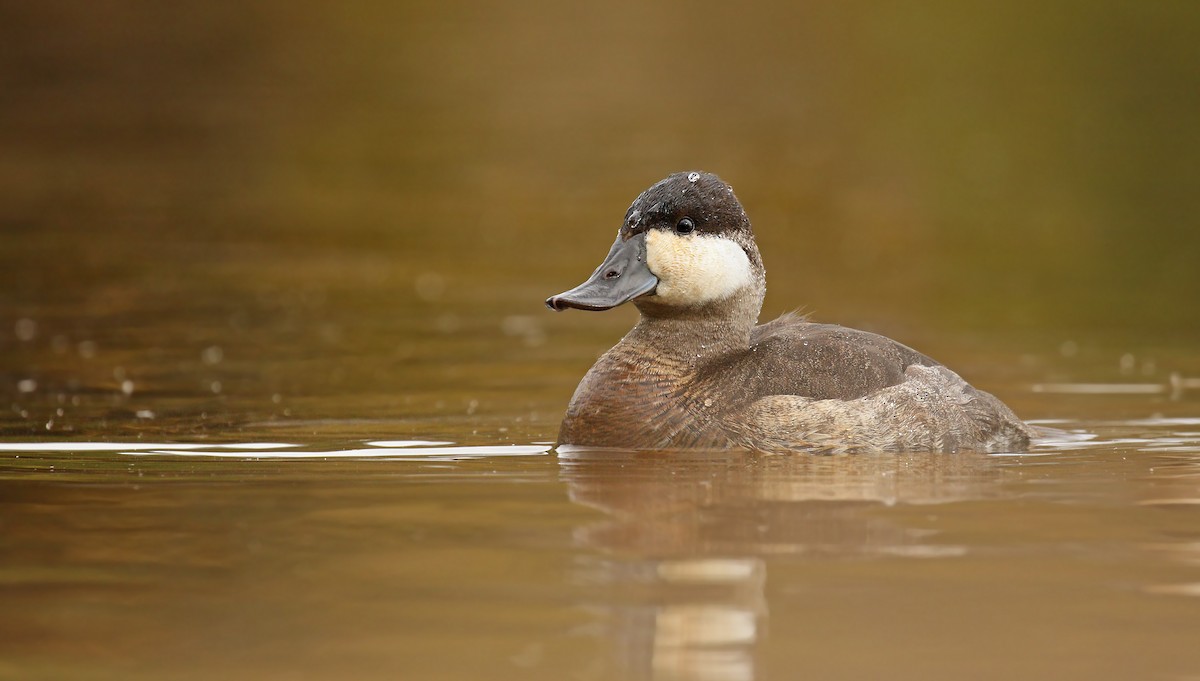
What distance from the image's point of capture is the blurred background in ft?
39.3

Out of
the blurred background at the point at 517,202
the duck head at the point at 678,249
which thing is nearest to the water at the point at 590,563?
the duck head at the point at 678,249

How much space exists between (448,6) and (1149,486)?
2524 inches

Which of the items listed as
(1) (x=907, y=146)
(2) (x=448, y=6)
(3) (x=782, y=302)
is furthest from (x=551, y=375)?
(2) (x=448, y=6)

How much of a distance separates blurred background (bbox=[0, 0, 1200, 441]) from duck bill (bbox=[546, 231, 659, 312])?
992 millimetres

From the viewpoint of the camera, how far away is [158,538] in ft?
21.9

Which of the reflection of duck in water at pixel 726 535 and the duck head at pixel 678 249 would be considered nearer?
the reflection of duck in water at pixel 726 535

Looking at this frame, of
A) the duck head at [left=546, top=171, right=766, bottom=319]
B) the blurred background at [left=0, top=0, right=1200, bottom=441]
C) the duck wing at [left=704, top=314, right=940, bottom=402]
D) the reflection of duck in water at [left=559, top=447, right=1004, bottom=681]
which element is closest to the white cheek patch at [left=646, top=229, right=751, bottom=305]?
the duck head at [left=546, top=171, right=766, bottom=319]

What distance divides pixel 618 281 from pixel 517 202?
46.9 ft

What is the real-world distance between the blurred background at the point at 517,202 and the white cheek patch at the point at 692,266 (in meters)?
1.13

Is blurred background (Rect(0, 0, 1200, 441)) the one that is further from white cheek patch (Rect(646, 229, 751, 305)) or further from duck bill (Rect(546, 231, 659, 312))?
white cheek patch (Rect(646, 229, 751, 305))

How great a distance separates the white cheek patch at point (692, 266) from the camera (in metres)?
8.97

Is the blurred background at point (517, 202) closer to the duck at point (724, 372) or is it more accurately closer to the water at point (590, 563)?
the duck at point (724, 372)

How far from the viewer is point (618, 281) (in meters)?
8.94

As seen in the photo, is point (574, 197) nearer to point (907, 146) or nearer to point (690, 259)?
point (907, 146)
